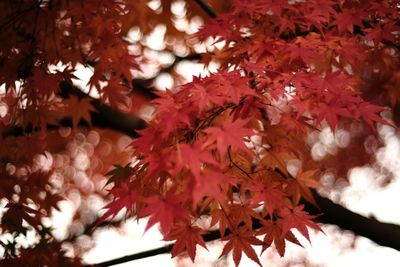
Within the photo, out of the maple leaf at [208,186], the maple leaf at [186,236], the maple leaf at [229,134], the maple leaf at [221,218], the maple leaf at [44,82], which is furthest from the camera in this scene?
the maple leaf at [44,82]

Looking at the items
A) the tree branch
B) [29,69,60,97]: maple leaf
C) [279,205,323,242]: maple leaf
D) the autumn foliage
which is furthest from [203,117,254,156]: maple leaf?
the tree branch

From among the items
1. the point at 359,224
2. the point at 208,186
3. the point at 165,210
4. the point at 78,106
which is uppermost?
the point at 208,186

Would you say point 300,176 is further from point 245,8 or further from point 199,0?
point 199,0

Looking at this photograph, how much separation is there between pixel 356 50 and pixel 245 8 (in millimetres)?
784

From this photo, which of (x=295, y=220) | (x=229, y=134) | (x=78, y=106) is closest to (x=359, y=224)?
(x=295, y=220)

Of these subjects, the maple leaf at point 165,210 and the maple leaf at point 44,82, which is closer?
the maple leaf at point 165,210

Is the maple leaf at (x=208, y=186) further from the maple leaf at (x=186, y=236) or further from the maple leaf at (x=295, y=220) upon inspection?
the maple leaf at (x=295, y=220)

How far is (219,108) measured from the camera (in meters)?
2.34

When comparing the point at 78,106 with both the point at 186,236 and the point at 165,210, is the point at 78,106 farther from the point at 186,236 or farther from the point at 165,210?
the point at 165,210

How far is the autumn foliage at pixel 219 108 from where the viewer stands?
6.72 feet

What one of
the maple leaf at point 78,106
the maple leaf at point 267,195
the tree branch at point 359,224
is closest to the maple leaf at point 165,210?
the maple leaf at point 267,195

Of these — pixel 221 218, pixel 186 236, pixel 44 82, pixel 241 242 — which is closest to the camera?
pixel 186 236

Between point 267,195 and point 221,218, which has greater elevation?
point 267,195

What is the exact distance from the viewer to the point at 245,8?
2844mm
